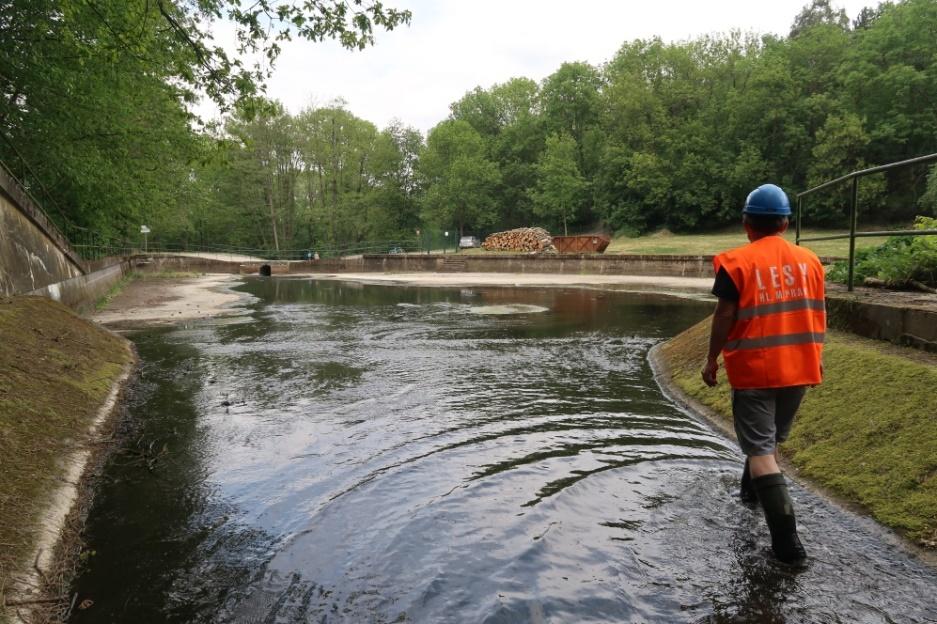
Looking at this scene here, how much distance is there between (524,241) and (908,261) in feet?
123

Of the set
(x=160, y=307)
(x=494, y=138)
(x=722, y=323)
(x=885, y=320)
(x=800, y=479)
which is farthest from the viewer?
(x=494, y=138)

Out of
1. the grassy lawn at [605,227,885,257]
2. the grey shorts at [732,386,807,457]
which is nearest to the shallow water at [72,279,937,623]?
the grey shorts at [732,386,807,457]

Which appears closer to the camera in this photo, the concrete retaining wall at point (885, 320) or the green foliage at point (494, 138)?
the concrete retaining wall at point (885, 320)

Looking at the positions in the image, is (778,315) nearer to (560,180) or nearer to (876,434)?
(876,434)

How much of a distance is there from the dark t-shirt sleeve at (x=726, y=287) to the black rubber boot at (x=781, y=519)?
1.03 m

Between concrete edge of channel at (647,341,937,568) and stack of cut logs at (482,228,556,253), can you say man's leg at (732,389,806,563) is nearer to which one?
concrete edge of channel at (647,341,937,568)

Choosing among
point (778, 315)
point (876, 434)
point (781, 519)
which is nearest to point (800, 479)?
point (876, 434)

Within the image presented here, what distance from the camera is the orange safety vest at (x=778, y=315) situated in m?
3.10

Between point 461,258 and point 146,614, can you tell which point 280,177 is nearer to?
point 461,258

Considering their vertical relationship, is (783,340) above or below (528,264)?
above

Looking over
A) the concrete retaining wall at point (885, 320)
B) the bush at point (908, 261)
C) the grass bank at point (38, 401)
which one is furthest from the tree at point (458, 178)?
the concrete retaining wall at point (885, 320)

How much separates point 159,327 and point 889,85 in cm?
5240

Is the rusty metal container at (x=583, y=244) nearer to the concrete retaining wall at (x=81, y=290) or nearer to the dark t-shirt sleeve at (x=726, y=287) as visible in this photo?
the concrete retaining wall at (x=81, y=290)

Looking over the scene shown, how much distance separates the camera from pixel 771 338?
3117 mm
